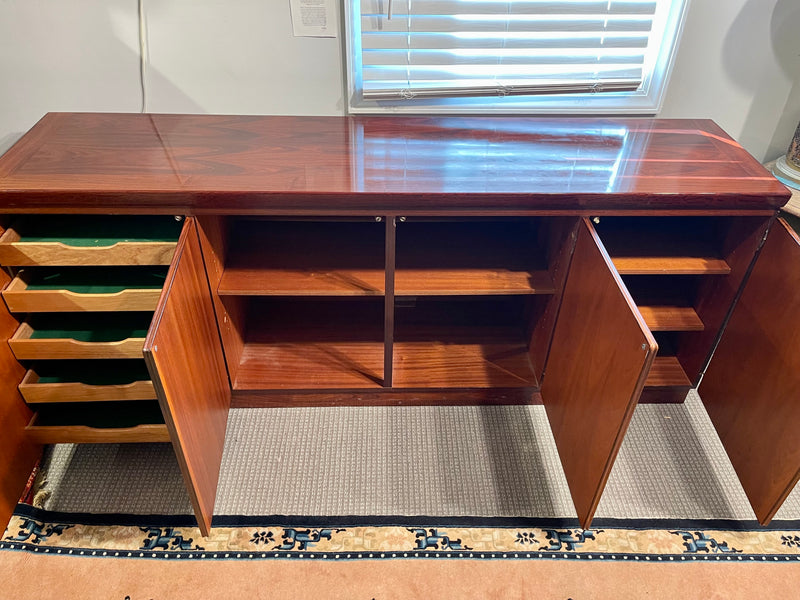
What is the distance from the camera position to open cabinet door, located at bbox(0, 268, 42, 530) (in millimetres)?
1180

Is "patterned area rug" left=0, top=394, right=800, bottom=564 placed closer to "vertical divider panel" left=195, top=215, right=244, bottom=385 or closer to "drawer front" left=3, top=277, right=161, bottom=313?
"vertical divider panel" left=195, top=215, right=244, bottom=385

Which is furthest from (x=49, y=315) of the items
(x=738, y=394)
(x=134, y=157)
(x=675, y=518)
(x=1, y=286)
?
(x=738, y=394)

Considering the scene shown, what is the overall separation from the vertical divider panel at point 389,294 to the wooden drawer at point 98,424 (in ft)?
1.73

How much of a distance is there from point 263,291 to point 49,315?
19.1 inches

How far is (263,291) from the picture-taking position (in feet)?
4.26

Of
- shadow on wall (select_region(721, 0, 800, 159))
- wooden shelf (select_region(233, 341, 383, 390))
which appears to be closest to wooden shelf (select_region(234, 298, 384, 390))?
wooden shelf (select_region(233, 341, 383, 390))

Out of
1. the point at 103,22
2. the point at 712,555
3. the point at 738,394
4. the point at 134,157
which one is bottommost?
the point at 712,555

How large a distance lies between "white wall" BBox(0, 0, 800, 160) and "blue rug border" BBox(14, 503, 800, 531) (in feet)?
3.30

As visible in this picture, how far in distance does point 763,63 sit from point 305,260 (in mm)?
1291

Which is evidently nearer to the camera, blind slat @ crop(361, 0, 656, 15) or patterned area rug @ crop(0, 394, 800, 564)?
patterned area rug @ crop(0, 394, 800, 564)

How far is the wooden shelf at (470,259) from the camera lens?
131 centimetres

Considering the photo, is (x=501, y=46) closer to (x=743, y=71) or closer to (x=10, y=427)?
(x=743, y=71)

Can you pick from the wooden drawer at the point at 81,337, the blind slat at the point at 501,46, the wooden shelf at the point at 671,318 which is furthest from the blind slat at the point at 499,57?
the wooden drawer at the point at 81,337

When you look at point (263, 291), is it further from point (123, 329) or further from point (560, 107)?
point (560, 107)
